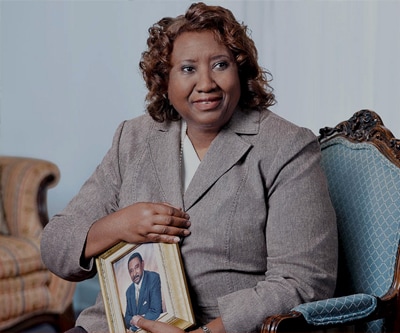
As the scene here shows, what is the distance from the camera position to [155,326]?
1836 millimetres

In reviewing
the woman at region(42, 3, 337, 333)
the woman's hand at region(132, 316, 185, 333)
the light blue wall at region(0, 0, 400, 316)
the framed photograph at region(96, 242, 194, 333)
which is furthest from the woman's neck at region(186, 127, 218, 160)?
the light blue wall at region(0, 0, 400, 316)

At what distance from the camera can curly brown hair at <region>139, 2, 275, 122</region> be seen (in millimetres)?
1967

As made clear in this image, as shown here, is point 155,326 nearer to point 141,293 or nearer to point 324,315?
point 141,293

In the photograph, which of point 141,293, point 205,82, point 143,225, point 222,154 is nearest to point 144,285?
point 141,293

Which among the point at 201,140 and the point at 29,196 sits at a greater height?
the point at 201,140

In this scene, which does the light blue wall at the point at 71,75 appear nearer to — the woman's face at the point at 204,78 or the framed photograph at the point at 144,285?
the woman's face at the point at 204,78

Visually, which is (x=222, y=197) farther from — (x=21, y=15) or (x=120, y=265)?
(x=21, y=15)

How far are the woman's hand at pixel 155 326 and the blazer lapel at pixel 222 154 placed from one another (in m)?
0.29

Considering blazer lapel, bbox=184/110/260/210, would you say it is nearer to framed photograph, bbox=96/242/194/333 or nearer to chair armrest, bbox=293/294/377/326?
framed photograph, bbox=96/242/194/333

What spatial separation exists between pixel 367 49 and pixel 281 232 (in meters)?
1.82

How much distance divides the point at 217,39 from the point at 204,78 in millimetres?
112

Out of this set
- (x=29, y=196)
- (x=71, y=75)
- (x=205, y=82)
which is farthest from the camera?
(x=71, y=75)

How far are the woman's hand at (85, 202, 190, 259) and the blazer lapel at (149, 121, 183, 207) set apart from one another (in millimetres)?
62

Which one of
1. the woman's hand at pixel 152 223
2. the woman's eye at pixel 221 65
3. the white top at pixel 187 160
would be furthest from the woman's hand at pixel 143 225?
the woman's eye at pixel 221 65
